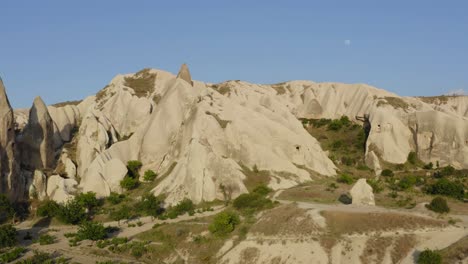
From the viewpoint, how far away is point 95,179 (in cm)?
5728

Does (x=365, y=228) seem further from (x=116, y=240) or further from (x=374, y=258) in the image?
(x=116, y=240)

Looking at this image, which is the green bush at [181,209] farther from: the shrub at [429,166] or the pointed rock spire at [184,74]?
the shrub at [429,166]

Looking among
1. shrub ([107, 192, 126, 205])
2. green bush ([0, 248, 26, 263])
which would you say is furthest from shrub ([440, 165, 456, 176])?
green bush ([0, 248, 26, 263])

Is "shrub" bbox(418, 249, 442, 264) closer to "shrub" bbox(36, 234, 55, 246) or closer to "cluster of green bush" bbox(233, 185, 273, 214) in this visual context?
"cluster of green bush" bbox(233, 185, 273, 214)

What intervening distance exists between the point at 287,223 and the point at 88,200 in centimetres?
2516

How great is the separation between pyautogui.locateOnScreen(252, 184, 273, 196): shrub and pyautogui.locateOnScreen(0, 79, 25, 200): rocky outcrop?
1108 inches

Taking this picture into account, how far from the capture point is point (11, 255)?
3650 centimetres

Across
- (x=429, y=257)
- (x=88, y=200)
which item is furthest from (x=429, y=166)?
(x=88, y=200)

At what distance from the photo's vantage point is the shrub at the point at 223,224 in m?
38.4

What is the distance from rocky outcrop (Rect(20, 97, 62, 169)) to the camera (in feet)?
218

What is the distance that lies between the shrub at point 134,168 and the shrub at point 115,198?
6.86m

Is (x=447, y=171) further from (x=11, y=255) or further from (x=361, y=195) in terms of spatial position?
(x=11, y=255)

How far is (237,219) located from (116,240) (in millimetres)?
10320


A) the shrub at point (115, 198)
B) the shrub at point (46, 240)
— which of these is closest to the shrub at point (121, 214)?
the shrub at point (115, 198)
